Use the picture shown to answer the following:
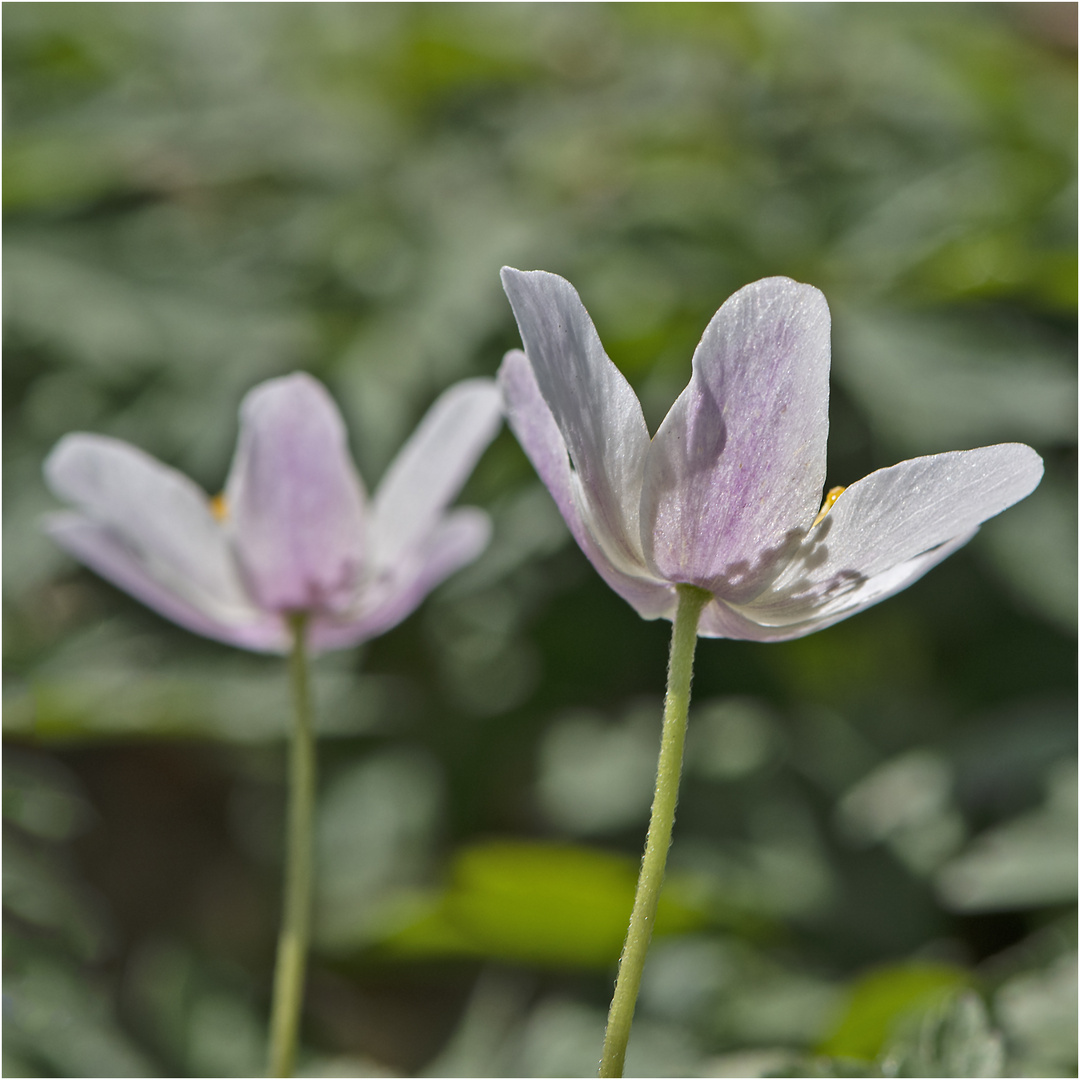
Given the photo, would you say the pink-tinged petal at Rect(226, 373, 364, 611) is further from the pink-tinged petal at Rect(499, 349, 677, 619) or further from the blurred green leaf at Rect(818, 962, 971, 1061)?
the blurred green leaf at Rect(818, 962, 971, 1061)

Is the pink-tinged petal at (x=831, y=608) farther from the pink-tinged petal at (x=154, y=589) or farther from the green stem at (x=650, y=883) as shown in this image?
the pink-tinged petal at (x=154, y=589)

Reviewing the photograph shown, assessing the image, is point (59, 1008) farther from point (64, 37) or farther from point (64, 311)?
point (64, 37)

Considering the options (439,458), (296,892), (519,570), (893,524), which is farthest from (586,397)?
(519,570)

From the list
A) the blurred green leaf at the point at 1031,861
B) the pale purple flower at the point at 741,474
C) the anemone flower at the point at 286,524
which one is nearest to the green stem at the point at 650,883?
the pale purple flower at the point at 741,474

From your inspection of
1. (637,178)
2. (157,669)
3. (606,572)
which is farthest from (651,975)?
(637,178)

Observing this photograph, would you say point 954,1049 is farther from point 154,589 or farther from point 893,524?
point 154,589

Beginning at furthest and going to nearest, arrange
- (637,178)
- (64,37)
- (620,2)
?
(620,2) → (64,37) → (637,178)
